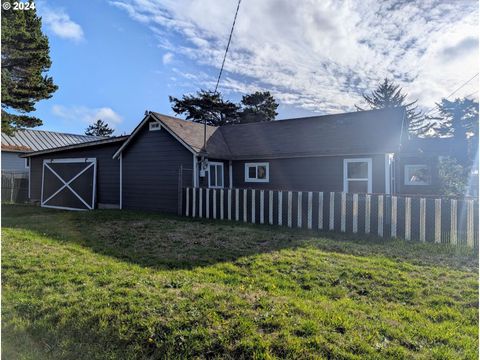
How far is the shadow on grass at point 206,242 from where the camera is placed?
5.96m

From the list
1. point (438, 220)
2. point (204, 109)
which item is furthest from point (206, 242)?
point (204, 109)

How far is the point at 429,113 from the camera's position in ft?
137

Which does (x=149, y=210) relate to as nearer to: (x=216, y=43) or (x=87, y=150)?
(x=87, y=150)

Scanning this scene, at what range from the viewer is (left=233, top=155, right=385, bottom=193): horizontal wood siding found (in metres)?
11.9

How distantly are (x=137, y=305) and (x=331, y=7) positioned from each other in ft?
23.8

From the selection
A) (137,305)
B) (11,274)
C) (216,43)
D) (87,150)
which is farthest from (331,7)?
(87,150)

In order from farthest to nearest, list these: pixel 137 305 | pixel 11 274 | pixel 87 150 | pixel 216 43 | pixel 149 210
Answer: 1. pixel 87 150
2. pixel 149 210
3. pixel 216 43
4. pixel 11 274
5. pixel 137 305

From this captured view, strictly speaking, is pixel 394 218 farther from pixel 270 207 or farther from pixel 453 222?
pixel 270 207

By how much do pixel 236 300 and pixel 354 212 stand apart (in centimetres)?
554

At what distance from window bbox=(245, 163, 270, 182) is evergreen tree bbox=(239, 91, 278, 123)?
24.2 m

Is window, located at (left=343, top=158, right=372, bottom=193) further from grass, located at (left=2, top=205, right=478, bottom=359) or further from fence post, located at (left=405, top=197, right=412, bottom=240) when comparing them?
grass, located at (left=2, top=205, right=478, bottom=359)

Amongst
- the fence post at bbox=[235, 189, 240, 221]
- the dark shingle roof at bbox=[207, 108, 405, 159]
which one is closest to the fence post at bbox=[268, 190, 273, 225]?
Result: the fence post at bbox=[235, 189, 240, 221]

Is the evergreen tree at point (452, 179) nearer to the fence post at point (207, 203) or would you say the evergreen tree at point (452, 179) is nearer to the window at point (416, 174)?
the window at point (416, 174)

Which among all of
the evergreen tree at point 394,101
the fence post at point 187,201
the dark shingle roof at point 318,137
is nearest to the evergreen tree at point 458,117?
the evergreen tree at point 394,101
